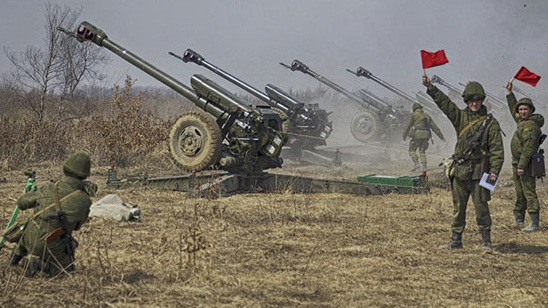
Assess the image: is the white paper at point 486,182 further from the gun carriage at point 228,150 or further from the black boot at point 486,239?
the gun carriage at point 228,150

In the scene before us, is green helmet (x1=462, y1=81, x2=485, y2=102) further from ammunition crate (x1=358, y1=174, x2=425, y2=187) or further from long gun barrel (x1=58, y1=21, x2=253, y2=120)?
long gun barrel (x1=58, y1=21, x2=253, y2=120)

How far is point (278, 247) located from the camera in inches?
230

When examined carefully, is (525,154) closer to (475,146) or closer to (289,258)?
(475,146)

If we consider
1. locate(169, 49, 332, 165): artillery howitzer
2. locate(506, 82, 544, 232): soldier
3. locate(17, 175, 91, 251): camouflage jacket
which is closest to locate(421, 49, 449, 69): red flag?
locate(506, 82, 544, 232): soldier

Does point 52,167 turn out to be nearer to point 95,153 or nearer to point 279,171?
point 95,153

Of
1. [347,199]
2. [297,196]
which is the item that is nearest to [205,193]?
[297,196]

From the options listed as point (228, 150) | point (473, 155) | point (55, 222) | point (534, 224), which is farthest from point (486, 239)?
point (228, 150)

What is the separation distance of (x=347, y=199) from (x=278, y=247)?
3569 millimetres

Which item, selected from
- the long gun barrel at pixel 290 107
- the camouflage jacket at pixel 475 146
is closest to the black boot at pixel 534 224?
the camouflage jacket at pixel 475 146

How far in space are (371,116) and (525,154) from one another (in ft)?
38.8

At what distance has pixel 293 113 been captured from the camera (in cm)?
1483

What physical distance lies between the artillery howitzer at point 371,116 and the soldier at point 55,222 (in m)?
14.6

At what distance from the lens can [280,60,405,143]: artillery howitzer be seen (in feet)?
61.3

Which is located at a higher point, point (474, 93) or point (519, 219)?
point (474, 93)
